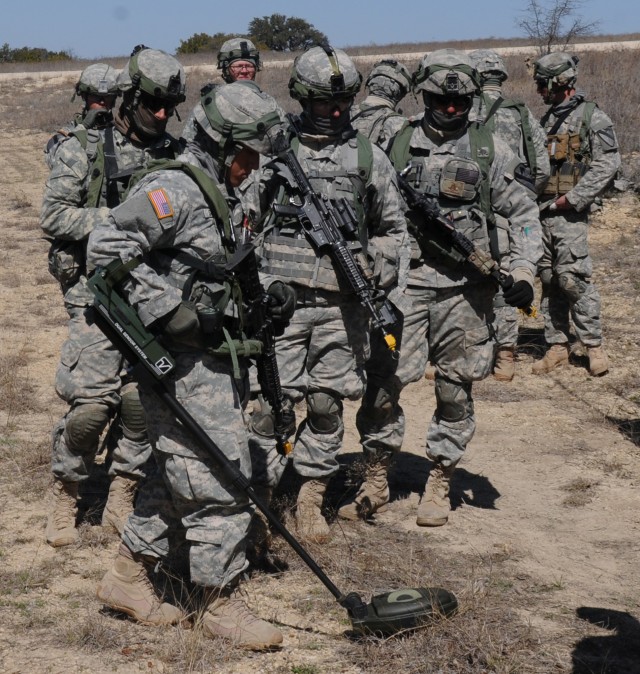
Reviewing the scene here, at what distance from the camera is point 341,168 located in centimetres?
520

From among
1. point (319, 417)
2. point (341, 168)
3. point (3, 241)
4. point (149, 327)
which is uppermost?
point (341, 168)

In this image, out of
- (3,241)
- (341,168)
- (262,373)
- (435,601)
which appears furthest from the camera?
(3,241)

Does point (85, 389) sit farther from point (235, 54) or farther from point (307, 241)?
point (235, 54)

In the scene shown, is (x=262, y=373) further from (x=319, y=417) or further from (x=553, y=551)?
(x=553, y=551)

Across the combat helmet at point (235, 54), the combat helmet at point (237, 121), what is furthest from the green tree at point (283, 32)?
the combat helmet at point (237, 121)

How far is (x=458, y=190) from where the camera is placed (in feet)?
18.2

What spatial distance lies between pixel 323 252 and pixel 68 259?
52.3 inches

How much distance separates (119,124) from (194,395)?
1887mm

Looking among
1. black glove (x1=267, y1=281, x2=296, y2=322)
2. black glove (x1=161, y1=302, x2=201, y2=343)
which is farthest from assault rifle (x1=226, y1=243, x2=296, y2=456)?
black glove (x1=161, y1=302, x2=201, y2=343)

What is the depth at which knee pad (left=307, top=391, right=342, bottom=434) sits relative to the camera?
5297 mm

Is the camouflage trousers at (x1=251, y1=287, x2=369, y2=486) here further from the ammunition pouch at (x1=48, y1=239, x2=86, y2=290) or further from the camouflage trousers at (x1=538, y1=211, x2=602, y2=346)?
the camouflage trousers at (x1=538, y1=211, x2=602, y2=346)

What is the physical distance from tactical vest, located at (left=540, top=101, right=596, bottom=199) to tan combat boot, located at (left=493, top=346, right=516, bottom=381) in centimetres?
133

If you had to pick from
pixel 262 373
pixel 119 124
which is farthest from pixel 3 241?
pixel 262 373

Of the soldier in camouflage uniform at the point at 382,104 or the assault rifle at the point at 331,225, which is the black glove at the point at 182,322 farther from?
the soldier in camouflage uniform at the point at 382,104
